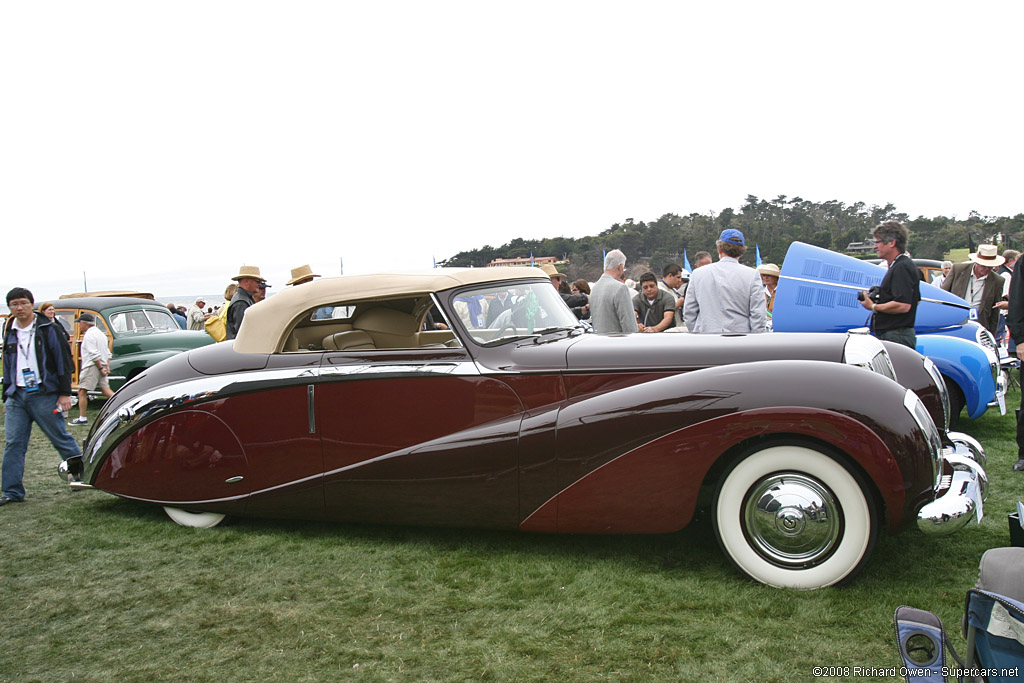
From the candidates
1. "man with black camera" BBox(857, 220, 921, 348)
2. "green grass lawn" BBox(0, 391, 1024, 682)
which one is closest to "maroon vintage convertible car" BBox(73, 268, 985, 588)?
"green grass lawn" BBox(0, 391, 1024, 682)

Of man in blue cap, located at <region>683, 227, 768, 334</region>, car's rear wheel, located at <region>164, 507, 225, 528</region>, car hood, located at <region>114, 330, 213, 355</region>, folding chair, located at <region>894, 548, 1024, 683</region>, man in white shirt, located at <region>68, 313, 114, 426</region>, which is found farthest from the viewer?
car hood, located at <region>114, 330, 213, 355</region>

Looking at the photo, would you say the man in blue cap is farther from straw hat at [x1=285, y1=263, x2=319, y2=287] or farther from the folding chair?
straw hat at [x1=285, y1=263, x2=319, y2=287]

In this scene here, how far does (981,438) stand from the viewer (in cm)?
646

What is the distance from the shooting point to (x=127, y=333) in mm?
11289

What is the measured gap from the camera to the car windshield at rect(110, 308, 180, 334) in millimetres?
11336

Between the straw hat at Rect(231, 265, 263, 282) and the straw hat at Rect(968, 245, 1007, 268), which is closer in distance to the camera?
the straw hat at Rect(231, 265, 263, 282)

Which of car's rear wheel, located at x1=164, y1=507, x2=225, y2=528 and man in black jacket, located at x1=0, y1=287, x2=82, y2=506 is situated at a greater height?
man in black jacket, located at x1=0, y1=287, x2=82, y2=506

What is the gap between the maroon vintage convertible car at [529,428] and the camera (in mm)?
3328

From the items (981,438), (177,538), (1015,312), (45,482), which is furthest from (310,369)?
(981,438)

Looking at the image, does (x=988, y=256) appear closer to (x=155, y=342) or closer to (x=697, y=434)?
(x=697, y=434)

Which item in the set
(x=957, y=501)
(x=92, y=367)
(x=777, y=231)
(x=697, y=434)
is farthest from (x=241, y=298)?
(x=777, y=231)

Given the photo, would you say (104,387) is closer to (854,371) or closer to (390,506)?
(390,506)

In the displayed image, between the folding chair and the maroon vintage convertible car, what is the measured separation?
1488mm

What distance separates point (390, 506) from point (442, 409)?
66cm
